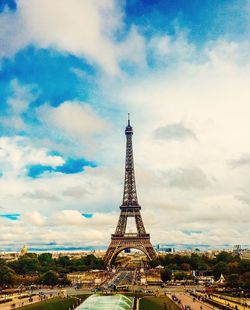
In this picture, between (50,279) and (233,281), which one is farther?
(50,279)

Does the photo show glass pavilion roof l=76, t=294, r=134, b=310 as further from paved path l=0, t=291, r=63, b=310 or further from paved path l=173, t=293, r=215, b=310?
paved path l=0, t=291, r=63, b=310

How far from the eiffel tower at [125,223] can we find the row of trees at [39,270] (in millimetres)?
8853

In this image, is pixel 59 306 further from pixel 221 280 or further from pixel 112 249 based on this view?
pixel 112 249

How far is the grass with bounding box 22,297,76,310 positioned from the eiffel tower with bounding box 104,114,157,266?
172 feet

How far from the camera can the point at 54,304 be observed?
170 feet

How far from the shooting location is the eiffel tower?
357 feet

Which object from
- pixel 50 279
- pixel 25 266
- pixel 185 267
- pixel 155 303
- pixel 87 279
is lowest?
pixel 155 303

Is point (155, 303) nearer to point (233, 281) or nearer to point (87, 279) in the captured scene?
point (233, 281)

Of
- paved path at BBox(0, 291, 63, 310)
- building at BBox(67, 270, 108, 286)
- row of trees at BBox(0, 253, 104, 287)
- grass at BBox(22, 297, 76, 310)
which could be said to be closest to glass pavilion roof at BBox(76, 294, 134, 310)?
grass at BBox(22, 297, 76, 310)

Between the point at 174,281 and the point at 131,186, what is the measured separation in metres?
32.2

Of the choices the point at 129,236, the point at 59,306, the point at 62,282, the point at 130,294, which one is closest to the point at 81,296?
the point at 130,294

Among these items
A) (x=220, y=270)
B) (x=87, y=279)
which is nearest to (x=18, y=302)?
(x=87, y=279)

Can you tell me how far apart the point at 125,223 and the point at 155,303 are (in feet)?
197

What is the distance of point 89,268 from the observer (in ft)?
366
